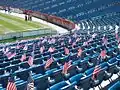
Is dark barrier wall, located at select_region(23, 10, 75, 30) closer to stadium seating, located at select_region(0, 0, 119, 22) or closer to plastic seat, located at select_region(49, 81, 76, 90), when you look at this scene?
stadium seating, located at select_region(0, 0, 119, 22)

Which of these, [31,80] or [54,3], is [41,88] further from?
[54,3]

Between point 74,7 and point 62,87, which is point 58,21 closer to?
point 74,7

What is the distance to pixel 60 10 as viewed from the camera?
60.8 metres

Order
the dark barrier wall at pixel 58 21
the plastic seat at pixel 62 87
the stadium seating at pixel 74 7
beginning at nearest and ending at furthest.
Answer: the plastic seat at pixel 62 87 < the dark barrier wall at pixel 58 21 < the stadium seating at pixel 74 7

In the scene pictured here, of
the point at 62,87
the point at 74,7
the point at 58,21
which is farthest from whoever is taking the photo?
the point at 74,7

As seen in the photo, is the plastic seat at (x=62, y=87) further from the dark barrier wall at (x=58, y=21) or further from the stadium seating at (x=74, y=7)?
the stadium seating at (x=74, y=7)

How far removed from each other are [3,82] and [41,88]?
4.29 feet

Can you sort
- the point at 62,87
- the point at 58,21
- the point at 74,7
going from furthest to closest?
the point at 74,7
the point at 58,21
the point at 62,87

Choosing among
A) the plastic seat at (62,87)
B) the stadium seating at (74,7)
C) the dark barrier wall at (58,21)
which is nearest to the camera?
the plastic seat at (62,87)

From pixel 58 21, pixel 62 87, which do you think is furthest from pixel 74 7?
pixel 62 87

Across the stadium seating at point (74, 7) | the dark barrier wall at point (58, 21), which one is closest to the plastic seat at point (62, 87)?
the dark barrier wall at point (58, 21)

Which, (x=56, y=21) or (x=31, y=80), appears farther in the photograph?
(x=56, y=21)

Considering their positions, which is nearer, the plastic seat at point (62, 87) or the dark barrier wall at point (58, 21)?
the plastic seat at point (62, 87)

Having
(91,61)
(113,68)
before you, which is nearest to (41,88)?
(113,68)
